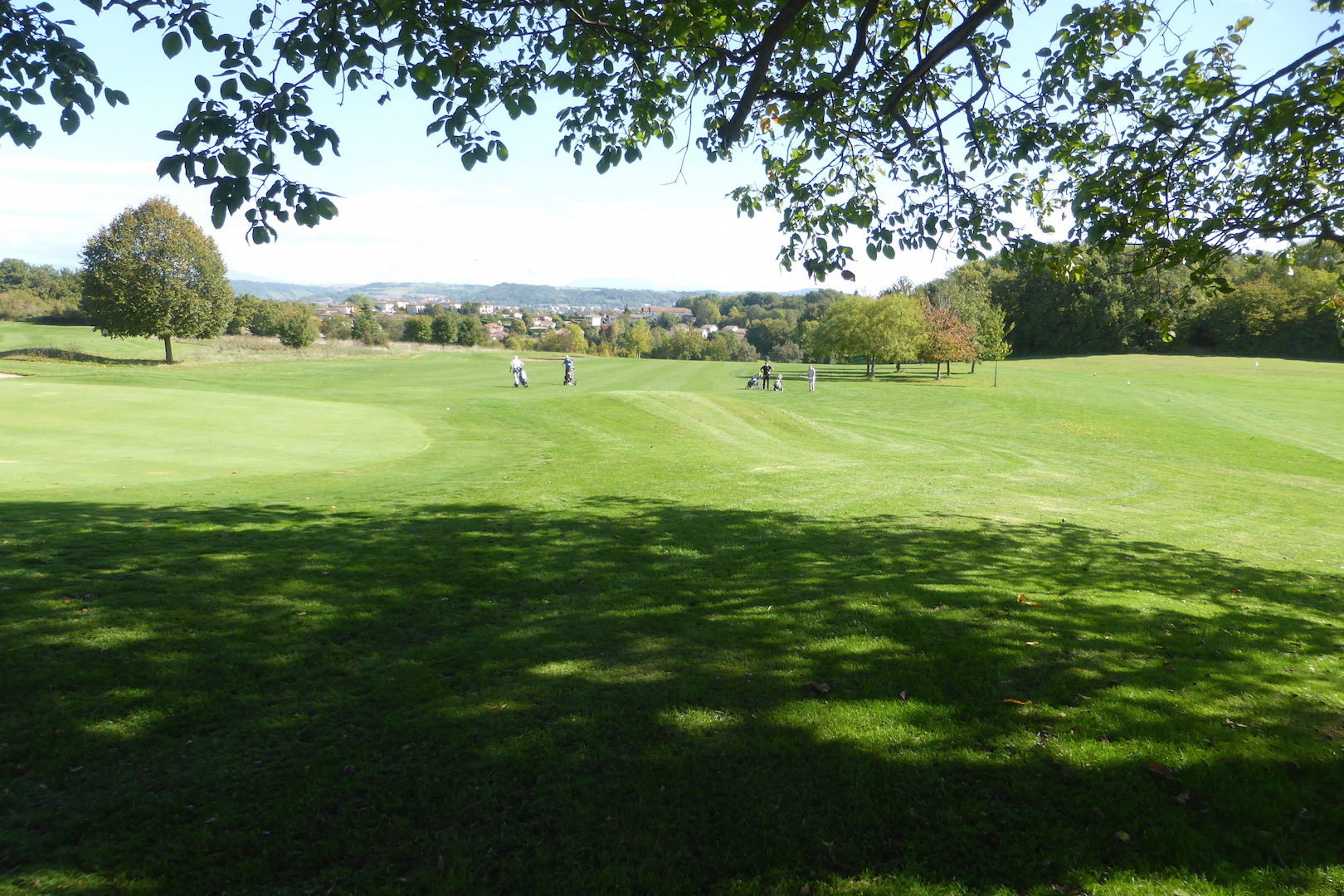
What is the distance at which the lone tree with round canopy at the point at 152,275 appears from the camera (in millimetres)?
46031

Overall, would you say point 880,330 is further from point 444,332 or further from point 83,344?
point 83,344

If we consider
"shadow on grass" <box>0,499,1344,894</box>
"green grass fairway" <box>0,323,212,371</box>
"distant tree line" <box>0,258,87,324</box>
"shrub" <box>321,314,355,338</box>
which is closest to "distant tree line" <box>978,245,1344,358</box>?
"green grass fairway" <box>0,323,212,371</box>

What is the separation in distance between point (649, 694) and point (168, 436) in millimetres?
16726

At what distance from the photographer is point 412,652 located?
542 centimetres

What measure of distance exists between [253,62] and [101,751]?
5.24 meters

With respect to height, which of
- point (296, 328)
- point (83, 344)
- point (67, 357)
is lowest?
point (67, 357)

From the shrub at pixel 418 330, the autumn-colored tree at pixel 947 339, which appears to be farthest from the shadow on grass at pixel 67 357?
the shrub at pixel 418 330

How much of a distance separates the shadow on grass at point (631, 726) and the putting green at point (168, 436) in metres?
6.37

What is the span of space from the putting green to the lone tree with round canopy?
2624cm

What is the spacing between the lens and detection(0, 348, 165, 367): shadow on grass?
4512 cm

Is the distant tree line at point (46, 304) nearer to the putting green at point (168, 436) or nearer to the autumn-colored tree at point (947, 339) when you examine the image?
the putting green at point (168, 436)

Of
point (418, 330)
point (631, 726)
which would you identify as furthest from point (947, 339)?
point (418, 330)

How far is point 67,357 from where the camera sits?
46.4 metres

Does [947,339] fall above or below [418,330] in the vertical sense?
below
